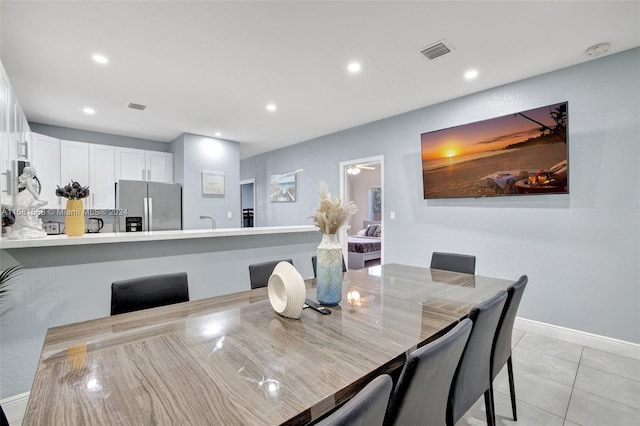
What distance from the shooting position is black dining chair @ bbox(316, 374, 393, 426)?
529 mm

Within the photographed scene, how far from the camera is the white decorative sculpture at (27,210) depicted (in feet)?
5.79

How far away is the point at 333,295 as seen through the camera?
1.46 m

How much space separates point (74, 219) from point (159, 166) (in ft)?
11.0

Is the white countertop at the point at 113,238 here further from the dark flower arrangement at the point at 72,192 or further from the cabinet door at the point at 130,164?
the cabinet door at the point at 130,164

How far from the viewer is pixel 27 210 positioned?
5.87 ft

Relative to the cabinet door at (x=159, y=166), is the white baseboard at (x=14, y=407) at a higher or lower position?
lower

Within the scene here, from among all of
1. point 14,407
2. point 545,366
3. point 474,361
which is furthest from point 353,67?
point 14,407

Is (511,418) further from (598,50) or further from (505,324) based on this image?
(598,50)

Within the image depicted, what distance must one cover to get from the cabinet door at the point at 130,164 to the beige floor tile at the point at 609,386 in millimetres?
5889

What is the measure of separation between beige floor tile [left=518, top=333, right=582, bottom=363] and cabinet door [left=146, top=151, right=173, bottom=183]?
550 cm

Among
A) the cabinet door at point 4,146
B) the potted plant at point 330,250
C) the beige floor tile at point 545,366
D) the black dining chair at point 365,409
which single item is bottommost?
the beige floor tile at point 545,366

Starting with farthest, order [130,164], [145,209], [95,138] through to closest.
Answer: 1. [130,164]
2. [95,138]
3. [145,209]

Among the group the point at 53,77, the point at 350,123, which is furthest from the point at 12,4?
the point at 350,123

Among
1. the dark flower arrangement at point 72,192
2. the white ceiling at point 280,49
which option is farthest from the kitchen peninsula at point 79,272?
the white ceiling at point 280,49
